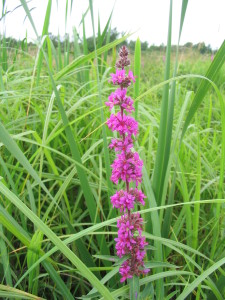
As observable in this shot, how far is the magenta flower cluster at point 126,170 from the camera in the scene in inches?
43.4

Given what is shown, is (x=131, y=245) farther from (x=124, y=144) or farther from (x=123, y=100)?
(x=123, y=100)

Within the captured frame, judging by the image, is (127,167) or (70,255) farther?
(127,167)

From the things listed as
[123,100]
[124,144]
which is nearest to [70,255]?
[124,144]

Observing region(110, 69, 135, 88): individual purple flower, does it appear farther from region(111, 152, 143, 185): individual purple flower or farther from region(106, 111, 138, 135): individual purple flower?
region(111, 152, 143, 185): individual purple flower

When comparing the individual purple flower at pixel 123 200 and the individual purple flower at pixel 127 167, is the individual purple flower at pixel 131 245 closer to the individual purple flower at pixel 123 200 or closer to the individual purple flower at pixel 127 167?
the individual purple flower at pixel 123 200

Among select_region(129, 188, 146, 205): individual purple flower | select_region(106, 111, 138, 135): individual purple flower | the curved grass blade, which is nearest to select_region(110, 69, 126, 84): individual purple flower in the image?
select_region(106, 111, 138, 135): individual purple flower

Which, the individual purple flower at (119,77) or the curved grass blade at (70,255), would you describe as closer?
the curved grass blade at (70,255)

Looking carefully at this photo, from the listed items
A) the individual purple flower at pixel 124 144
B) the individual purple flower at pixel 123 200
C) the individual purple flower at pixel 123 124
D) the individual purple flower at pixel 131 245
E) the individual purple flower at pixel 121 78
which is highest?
the individual purple flower at pixel 121 78

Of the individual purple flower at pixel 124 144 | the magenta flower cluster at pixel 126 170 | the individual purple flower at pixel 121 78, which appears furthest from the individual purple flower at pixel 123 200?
the individual purple flower at pixel 121 78

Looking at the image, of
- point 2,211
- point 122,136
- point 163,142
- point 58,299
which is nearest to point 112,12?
point 163,142

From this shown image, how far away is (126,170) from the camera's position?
112cm

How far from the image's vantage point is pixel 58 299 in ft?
5.04

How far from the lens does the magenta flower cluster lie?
1.10 metres

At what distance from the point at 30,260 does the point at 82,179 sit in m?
0.40
